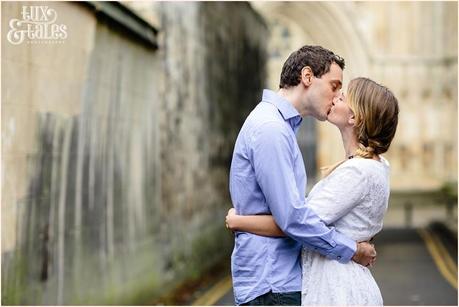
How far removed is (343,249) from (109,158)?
161 inches

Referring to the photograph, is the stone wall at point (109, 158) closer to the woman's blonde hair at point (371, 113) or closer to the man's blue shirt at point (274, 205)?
the man's blue shirt at point (274, 205)

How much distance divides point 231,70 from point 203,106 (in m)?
2.27

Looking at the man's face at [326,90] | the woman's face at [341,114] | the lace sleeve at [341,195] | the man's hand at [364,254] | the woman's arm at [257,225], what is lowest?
the man's hand at [364,254]

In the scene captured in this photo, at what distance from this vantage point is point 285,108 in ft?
10.1

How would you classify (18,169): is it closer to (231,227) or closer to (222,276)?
(231,227)

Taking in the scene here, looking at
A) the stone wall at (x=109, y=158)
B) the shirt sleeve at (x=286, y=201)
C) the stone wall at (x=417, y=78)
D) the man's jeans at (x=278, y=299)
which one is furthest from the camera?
the stone wall at (x=417, y=78)

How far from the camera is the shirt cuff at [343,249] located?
9.54 ft

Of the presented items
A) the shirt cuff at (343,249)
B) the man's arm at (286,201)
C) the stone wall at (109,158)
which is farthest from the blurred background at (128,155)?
the shirt cuff at (343,249)

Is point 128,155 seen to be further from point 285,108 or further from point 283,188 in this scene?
point 283,188

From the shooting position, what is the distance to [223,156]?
1182 cm

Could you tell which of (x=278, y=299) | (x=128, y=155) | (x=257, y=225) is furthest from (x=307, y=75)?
(x=128, y=155)

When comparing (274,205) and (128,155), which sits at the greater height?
(128,155)

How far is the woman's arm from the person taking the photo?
2.97 meters

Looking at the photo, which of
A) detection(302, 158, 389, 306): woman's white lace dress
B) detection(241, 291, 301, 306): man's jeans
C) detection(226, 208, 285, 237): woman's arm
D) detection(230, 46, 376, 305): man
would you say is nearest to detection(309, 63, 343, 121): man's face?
detection(230, 46, 376, 305): man
